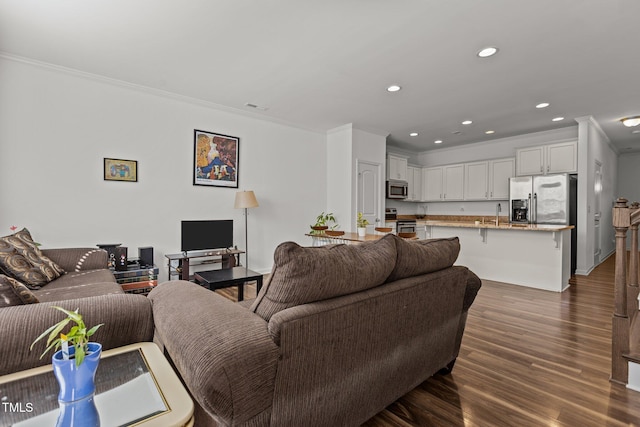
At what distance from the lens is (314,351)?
4.00ft

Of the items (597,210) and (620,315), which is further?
(597,210)

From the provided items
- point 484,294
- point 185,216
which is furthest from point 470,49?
point 185,216

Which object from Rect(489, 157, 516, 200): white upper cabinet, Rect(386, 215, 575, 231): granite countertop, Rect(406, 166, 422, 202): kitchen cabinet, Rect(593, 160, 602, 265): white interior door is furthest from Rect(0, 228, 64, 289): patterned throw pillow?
Rect(593, 160, 602, 265): white interior door

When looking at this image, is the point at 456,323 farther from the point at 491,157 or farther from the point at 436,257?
the point at 491,157

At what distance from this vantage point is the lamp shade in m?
4.53

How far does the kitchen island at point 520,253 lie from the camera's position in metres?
4.14

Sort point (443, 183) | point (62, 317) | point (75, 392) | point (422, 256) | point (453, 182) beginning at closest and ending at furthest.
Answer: point (75, 392)
point (62, 317)
point (422, 256)
point (453, 182)
point (443, 183)

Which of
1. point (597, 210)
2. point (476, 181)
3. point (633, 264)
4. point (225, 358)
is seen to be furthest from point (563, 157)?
point (225, 358)

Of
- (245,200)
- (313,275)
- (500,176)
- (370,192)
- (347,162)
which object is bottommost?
(313,275)

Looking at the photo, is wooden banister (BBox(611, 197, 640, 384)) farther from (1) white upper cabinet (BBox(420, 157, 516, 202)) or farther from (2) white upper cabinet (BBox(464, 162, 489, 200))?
(2) white upper cabinet (BBox(464, 162, 489, 200))

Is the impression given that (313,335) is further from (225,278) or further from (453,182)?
(453,182)

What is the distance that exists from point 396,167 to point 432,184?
1.27 m

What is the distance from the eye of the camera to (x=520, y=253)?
→ 175 inches

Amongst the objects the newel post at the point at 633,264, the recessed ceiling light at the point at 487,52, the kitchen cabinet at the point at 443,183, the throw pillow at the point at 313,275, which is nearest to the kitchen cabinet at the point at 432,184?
the kitchen cabinet at the point at 443,183
